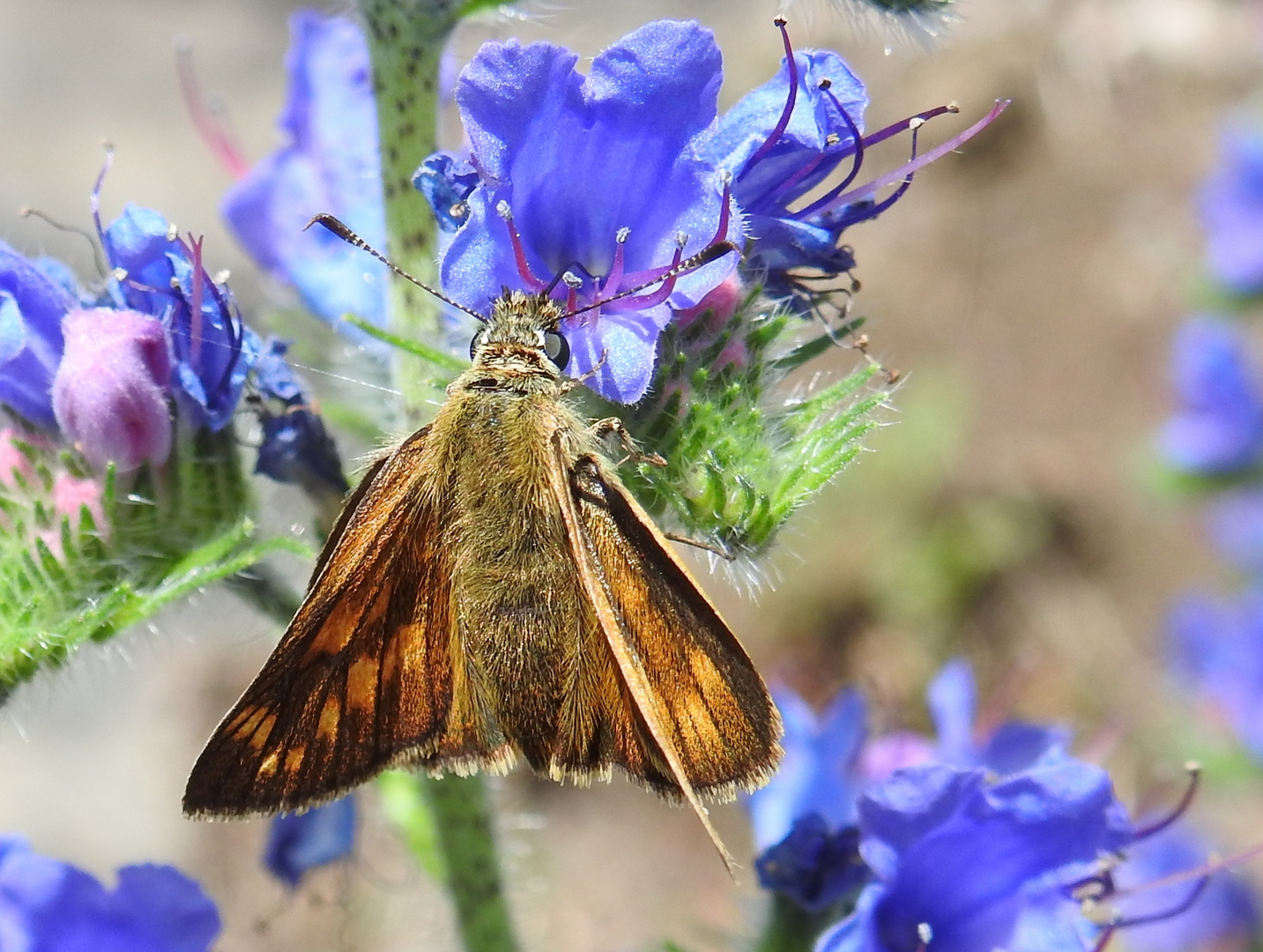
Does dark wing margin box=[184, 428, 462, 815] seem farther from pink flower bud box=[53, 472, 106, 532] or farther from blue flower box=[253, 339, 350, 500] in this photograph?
pink flower bud box=[53, 472, 106, 532]

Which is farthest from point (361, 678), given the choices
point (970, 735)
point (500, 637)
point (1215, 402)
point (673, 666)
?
point (1215, 402)

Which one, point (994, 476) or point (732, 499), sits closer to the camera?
point (732, 499)

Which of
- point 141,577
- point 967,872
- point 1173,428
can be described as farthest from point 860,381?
point 1173,428

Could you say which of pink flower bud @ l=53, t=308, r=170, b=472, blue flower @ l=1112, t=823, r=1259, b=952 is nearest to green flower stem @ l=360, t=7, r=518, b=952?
pink flower bud @ l=53, t=308, r=170, b=472

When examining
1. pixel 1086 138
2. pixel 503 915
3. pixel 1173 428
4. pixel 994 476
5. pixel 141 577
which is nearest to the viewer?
pixel 141 577

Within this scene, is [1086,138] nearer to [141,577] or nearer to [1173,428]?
[1173,428]

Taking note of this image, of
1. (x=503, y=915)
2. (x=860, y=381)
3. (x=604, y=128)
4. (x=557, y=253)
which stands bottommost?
(x=503, y=915)

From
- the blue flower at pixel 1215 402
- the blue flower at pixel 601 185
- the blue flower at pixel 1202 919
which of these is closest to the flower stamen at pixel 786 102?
the blue flower at pixel 601 185

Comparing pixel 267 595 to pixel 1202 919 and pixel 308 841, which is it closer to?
pixel 308 841
